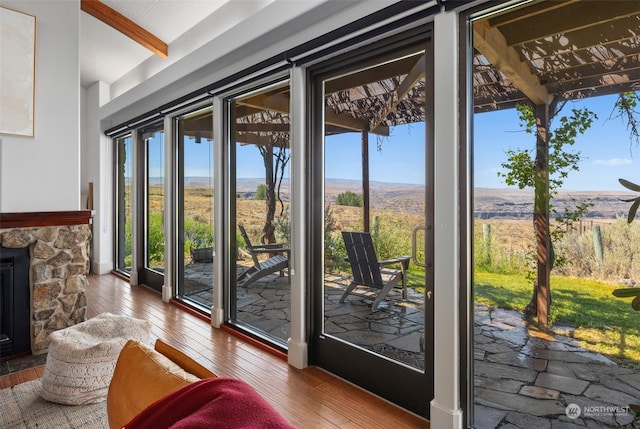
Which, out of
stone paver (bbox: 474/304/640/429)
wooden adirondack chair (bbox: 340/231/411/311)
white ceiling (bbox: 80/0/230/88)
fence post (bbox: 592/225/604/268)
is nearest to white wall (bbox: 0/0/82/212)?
white ceiling (bbox: 80/0/230/88)

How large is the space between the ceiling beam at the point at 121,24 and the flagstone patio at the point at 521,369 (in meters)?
3.99

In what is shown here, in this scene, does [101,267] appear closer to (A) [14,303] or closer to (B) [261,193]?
(A) [14,303]

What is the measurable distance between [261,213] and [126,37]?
3283 millimetres

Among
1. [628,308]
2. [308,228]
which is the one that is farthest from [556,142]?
[308,228]

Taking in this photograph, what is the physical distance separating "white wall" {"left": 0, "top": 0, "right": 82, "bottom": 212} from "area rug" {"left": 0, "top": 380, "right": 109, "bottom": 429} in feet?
5.14

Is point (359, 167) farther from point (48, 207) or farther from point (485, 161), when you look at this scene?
point (48, 207)

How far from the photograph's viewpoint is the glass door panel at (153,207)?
17.5 feet

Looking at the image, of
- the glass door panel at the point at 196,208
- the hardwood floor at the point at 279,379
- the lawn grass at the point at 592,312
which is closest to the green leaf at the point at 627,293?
the lawn grass at the point at 592,312

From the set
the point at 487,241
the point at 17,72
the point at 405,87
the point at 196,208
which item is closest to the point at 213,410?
the point at 487,241

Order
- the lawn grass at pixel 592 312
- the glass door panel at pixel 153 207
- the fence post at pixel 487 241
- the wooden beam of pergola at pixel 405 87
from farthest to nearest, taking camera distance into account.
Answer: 1. the glass door panel at pixel 153 207
2. the wooden beam of pergola at pixel 405 87
3. the fence post at pixel 487 241
4. the lawn grass at pixel 592 312

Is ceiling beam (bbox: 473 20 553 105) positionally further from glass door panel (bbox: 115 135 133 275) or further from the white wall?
glass door panel (bbox: 115 135 133 275)

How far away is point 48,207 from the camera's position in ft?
11.3

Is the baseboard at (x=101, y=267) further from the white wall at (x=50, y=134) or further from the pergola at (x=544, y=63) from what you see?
the pergola at (x=544, y=63)

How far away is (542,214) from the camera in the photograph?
6.32 feet
